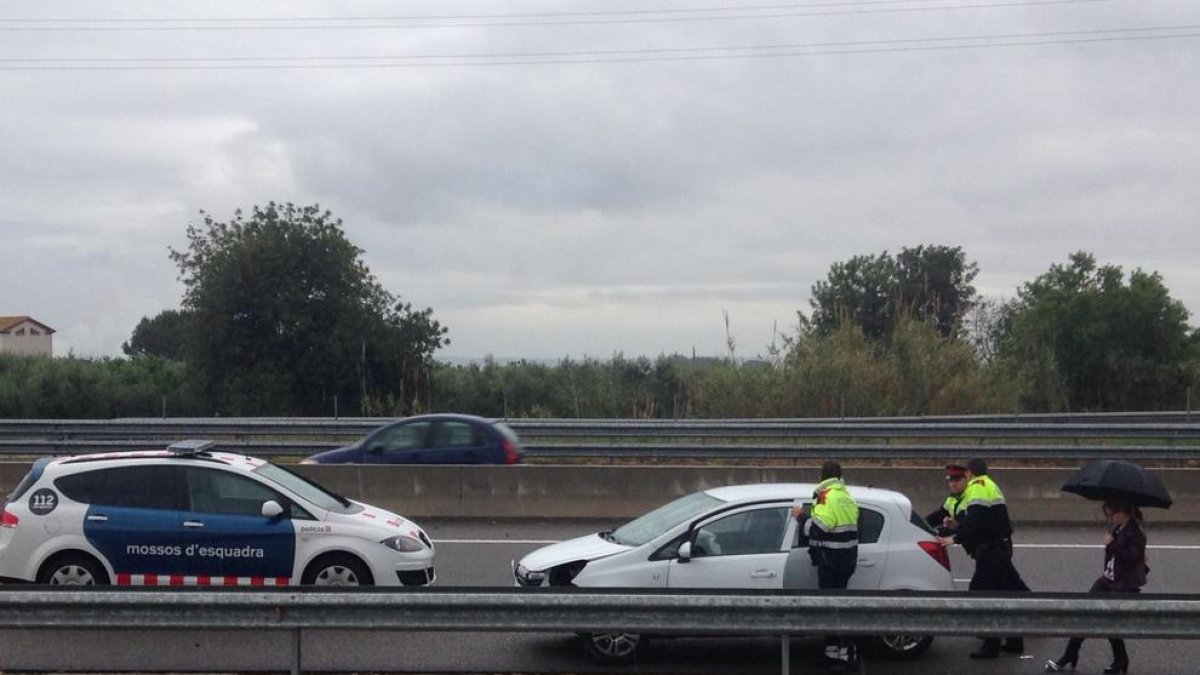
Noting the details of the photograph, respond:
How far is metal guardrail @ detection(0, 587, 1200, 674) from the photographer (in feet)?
23.1

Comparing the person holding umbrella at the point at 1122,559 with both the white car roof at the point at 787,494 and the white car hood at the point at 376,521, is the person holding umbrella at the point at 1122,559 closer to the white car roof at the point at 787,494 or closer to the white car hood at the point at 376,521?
the white car roof at the point at 787,494

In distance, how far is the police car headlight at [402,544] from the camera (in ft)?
37.9

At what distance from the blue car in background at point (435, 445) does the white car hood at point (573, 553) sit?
9536mm

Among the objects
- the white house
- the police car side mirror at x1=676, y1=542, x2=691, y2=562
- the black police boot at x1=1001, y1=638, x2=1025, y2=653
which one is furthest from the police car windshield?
the white house

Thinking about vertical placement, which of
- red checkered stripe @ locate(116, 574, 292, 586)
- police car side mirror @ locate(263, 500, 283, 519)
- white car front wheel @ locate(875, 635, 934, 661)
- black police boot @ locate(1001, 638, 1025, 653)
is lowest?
black police boot @ locate(1001, 638, 1025, 653)

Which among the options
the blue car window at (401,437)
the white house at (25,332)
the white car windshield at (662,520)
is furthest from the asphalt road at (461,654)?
the white house at (25,332)

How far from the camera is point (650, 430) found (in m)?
23.8

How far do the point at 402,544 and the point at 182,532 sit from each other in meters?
1.85

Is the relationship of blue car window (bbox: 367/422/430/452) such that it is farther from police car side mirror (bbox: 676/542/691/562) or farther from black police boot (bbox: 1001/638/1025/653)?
black police boot (bbox: 1001/638/1025/653)

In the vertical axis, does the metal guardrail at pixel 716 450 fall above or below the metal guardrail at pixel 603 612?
above

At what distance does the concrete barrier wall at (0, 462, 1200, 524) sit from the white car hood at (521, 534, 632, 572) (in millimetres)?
8309

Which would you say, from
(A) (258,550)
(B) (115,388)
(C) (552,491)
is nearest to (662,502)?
(C) (552,491)

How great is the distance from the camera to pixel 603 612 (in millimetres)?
7148

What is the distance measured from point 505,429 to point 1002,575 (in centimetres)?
1158
